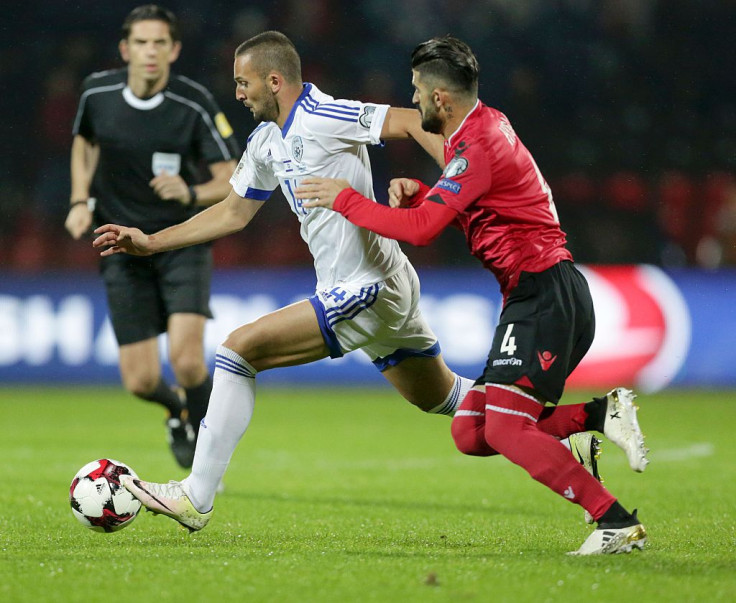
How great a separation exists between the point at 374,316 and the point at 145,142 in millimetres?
2877

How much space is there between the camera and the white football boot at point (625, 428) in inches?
177

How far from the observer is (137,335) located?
7.35 metres

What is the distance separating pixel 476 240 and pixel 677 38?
13.4m

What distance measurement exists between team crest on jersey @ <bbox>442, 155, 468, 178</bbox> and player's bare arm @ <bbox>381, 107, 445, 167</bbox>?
1.23ft

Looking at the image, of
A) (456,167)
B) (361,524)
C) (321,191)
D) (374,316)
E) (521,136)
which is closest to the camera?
(456,167)

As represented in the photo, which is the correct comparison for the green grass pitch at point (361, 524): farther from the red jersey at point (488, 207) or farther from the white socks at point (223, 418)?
the red jersey at point (488, 207)

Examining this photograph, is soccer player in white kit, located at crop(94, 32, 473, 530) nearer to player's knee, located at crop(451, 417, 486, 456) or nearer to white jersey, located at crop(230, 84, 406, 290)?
white jersey, located at crop(230, 84, 406, 290)

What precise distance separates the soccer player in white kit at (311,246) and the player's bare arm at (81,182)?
5.80ft

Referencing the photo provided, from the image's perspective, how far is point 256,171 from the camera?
5.44m

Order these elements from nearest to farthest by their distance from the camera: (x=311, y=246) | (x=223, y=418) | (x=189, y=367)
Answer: (x=223, y=418) < (x=311, y=246) < (x=189, y=367)

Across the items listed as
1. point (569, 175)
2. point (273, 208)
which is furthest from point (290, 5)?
point (569, 175)

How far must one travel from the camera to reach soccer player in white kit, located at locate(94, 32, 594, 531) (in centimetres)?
506

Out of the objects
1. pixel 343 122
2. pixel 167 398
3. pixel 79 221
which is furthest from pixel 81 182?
pixel 343 122

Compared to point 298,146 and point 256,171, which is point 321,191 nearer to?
point 298,146
